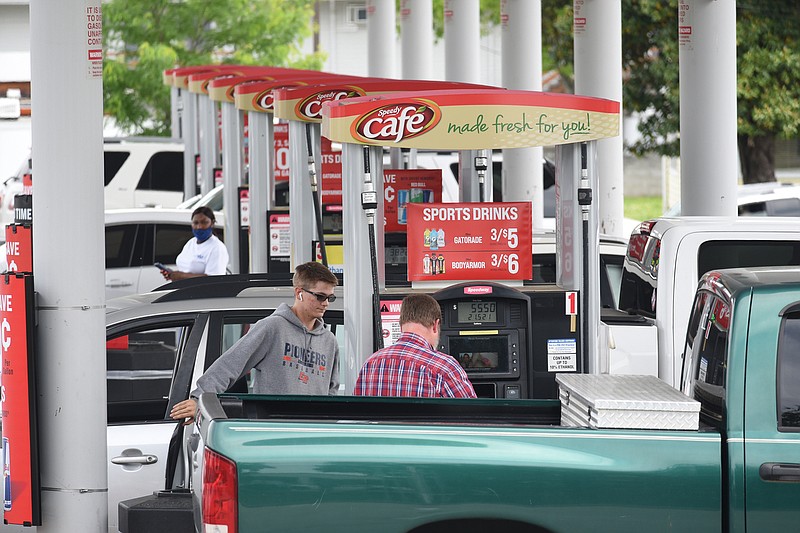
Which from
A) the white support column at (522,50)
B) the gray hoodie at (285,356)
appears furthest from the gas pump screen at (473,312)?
the white support column at (522,50)

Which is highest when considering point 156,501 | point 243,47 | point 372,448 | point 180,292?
point 243,47

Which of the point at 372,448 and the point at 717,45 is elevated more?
the point at 717,45

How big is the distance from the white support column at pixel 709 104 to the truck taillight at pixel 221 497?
966 centimetres

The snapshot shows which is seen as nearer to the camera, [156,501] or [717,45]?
[156,501]

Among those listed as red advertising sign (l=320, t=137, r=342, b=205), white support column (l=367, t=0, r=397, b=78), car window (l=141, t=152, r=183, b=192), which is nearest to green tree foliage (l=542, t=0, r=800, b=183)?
white support column (l=367, t=0, r=397, b=78)

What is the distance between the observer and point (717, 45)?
530 inches

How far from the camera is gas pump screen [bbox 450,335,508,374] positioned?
7.94 metres

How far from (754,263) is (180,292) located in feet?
11.7

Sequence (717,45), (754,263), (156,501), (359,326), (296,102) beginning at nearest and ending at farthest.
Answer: (156,501), (359,326), (754,263), (296,102), (717,45)

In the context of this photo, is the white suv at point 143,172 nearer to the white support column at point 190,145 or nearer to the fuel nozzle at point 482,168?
the white support column at point 190,145

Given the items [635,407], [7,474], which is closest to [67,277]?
[7,474]

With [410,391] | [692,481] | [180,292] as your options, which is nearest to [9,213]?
[180,292]

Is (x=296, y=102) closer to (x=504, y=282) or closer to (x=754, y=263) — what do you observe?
(x=504, y=282)

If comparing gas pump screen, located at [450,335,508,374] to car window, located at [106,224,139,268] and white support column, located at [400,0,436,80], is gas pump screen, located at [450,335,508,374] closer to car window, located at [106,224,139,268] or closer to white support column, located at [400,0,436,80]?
car window, located at [106,224,139,268]
